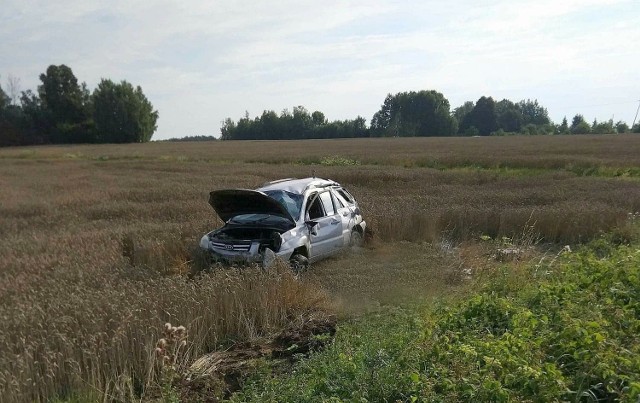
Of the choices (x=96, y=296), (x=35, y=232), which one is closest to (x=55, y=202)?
(x=35, y=232)

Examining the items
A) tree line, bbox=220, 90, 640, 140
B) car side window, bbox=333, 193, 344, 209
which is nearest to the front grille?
car side window, bbox=333, 193, 344, 209

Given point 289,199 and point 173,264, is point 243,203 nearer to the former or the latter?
point 289,199

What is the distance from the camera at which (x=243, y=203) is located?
32.3 ft

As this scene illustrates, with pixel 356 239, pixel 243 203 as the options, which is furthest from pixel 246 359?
pixel 356 239

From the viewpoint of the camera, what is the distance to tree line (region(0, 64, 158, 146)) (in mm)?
77938

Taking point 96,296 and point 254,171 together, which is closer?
point 96,296

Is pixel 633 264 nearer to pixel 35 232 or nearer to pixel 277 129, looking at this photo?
pixel 35 232

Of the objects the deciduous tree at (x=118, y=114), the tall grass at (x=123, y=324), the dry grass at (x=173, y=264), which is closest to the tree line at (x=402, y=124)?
the deciduous tree at (x=118, y=114)

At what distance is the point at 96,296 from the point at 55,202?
13.9m

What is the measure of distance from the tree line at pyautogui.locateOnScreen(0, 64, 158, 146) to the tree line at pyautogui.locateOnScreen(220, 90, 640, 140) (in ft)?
108

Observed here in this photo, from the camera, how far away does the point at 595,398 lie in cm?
333

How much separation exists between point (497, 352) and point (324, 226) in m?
6.45

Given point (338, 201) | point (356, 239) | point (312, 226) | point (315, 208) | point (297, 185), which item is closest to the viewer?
point (312, 226)

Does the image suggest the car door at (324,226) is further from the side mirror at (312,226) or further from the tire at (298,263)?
the tire at (298,263)
